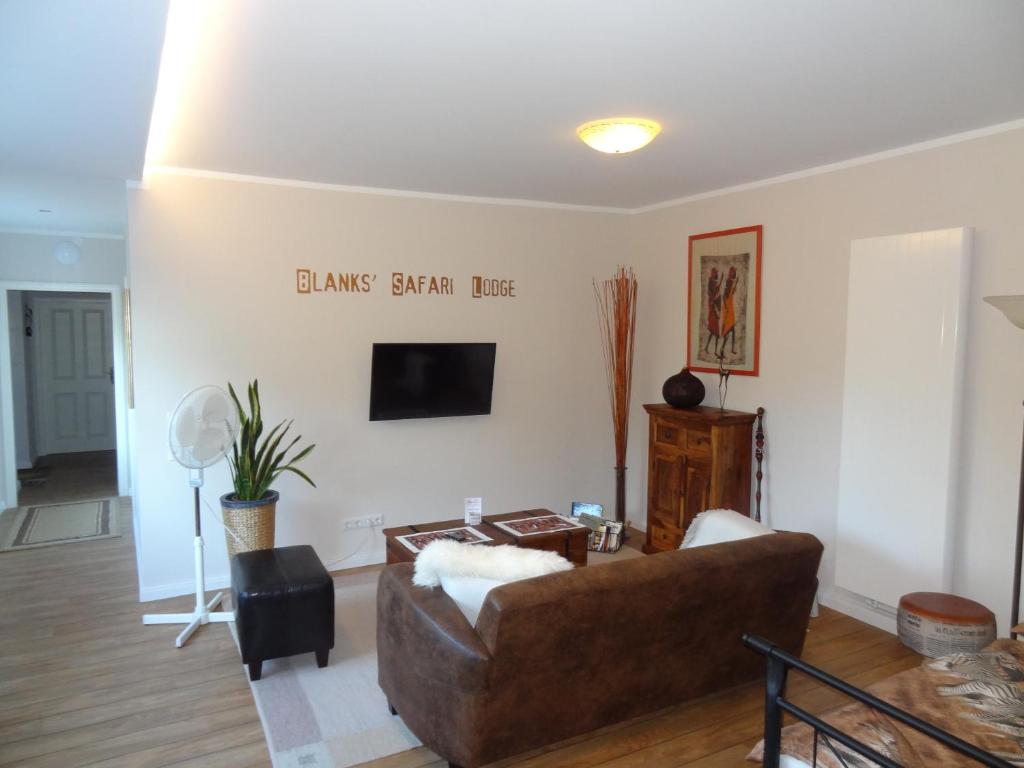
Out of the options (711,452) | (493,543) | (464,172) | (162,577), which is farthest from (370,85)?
(162,577)

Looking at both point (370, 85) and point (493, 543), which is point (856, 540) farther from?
point (370, 85)

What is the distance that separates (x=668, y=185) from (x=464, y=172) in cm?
143

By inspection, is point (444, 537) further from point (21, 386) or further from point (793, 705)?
point (21, 386)

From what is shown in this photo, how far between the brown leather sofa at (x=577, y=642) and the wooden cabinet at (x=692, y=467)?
4.90 feet

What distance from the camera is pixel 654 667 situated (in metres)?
2.73

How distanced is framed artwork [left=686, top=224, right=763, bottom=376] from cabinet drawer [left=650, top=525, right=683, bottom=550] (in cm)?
118

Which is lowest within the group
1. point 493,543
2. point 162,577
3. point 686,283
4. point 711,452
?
point 162,577

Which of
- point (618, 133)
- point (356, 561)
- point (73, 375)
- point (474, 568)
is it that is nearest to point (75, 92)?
point (618, 133)

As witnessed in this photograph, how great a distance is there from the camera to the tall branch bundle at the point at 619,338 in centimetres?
551

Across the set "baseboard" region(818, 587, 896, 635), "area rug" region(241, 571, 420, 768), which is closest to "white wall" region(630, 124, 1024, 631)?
"baseboard" region(818, 587, 896, 635)

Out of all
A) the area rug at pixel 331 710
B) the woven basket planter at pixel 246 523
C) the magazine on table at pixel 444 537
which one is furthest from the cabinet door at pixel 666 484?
the woven basket planter at pixel 246 523

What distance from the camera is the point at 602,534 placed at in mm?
5160

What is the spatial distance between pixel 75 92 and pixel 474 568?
2.27 m

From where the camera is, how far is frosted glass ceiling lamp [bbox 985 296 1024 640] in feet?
9.22
